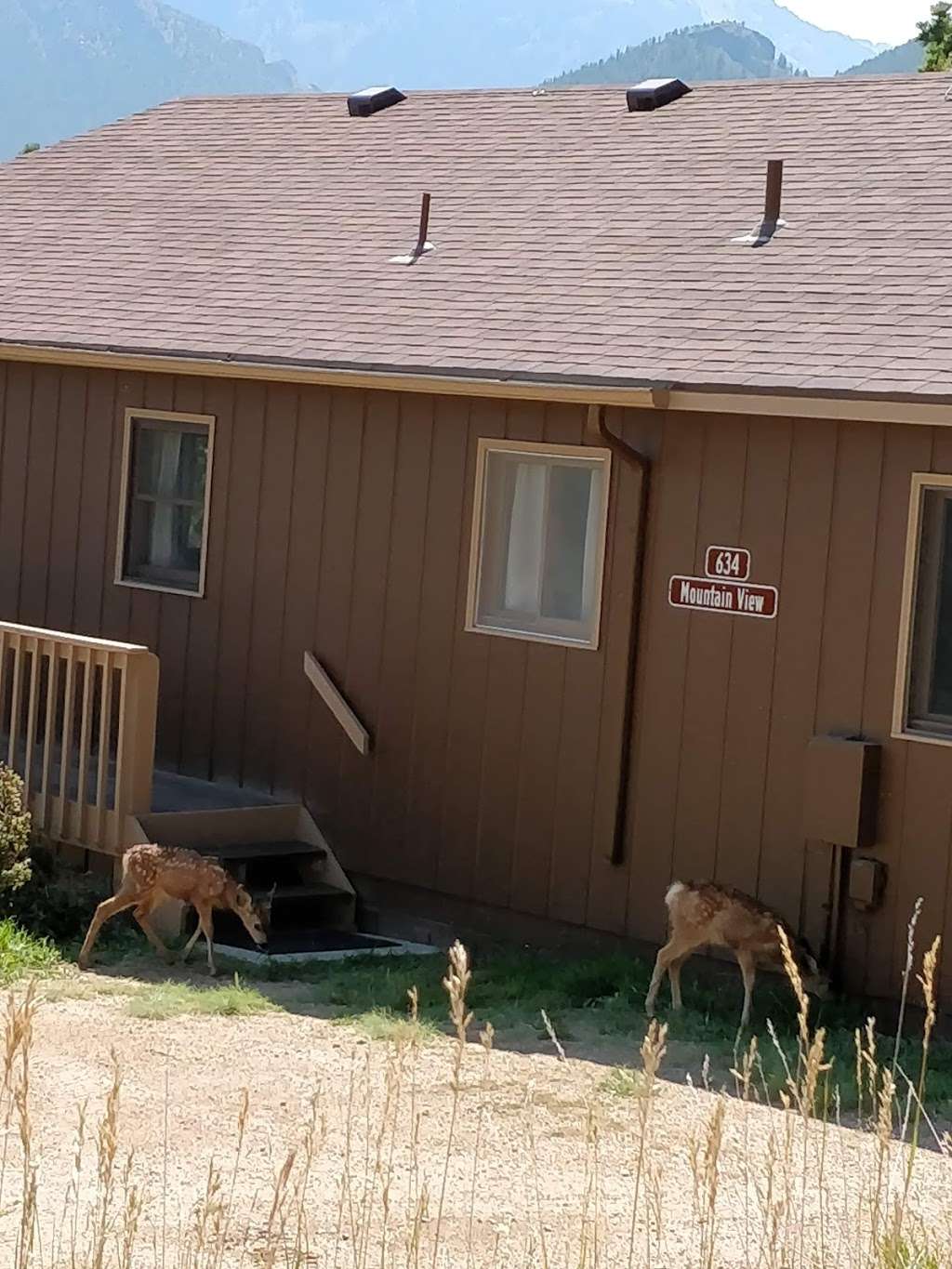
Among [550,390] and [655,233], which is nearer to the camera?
[550,390]

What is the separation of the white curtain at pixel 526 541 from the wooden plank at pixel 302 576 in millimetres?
1259

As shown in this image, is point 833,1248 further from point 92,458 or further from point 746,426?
point 92,458

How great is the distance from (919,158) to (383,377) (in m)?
3.25

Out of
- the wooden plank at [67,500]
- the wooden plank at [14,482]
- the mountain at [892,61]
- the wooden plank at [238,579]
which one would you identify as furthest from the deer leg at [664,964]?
the mountain at [892,61]

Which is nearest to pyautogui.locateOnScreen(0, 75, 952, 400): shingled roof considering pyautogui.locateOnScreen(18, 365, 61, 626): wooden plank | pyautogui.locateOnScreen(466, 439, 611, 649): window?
pyautogui.locateOnScreen(18, 365, 61, 626): wooden plank

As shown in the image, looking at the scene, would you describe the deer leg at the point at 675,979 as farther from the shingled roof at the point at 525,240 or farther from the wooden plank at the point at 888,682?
the shingled roof at the point at 525,240

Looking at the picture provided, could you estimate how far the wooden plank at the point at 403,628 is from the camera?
10.4m

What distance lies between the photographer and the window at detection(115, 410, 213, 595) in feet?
38.3

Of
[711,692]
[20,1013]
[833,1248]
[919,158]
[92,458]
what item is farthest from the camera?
[92,458]

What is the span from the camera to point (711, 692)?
926 cm

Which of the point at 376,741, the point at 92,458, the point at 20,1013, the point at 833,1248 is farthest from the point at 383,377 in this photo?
the point at 20,1013

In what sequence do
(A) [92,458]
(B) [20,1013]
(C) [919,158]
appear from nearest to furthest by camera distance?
(B) [20,1013], (C) [919,158], (A) [92,458]

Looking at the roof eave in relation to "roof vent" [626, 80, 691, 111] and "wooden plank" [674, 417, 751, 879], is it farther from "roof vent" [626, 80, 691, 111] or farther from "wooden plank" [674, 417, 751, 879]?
"roof vent" [626, 80, 691, 111]

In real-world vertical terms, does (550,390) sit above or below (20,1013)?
above
